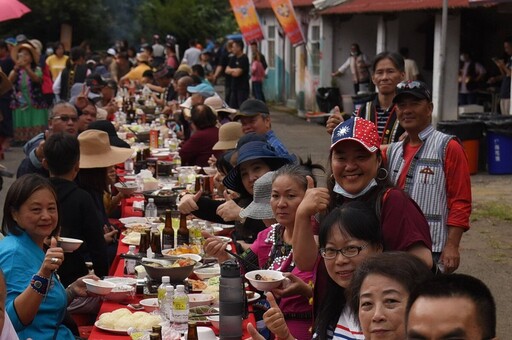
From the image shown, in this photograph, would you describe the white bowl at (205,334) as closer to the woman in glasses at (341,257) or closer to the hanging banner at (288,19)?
the woman in glasses at (341,257)

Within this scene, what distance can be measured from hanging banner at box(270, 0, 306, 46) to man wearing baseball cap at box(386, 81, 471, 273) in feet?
59.2

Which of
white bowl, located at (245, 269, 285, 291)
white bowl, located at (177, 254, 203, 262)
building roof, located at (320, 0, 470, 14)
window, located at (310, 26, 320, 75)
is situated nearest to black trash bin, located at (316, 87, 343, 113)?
window, located at (310, 26, 320, 75)

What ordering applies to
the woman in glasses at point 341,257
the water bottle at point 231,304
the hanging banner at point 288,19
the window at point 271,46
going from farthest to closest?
the window at point 271,46, the hanging banner at point 288,19, the water bottle at point 231,304, the woman in glasses at point 341,257

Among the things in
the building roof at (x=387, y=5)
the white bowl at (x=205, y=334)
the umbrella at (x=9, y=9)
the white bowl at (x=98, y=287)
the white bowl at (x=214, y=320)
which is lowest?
the white bowl at (x=205, y=334)

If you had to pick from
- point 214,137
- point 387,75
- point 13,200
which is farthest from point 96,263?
point 214,137

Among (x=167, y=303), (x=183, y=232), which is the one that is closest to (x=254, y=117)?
(x=183, y=232)

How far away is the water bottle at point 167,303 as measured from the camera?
5.53 meters

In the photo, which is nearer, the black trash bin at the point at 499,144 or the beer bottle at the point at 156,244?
the beer bottle at the point at 156,244

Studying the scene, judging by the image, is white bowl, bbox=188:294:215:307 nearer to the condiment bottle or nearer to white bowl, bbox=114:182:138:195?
the condiment bottle

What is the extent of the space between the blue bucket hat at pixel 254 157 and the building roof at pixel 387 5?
1195 cm

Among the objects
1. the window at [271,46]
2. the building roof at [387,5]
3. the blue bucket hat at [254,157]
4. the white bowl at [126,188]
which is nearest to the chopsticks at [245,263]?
Result: the blue bucket hat at [254,157]

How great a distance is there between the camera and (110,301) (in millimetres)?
6105

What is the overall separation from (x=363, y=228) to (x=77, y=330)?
8.42ft

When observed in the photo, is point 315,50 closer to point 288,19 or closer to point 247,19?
point 247,19
